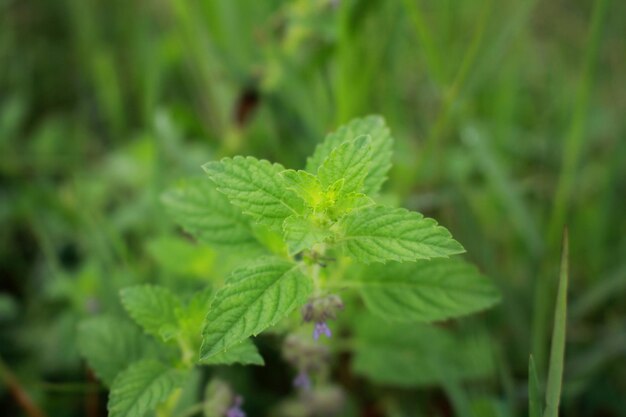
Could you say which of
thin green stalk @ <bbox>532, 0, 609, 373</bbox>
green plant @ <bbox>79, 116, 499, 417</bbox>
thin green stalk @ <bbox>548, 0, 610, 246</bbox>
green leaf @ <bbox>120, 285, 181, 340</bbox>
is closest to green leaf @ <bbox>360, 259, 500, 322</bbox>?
green plant @ <bbox>79, 116, 499, 417</bbox>

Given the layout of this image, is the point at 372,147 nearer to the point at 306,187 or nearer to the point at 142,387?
the point at 306,187

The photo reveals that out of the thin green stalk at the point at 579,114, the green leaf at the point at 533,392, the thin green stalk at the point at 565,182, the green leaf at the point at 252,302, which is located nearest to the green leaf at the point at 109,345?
the green leaf at the point at 252,302

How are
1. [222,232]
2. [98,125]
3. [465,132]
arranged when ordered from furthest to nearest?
[98,125] < [465,132] < [222,232]

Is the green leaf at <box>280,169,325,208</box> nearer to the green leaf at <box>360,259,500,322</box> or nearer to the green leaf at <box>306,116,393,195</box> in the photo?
the green leaf at <box>306,116,393,195</box>

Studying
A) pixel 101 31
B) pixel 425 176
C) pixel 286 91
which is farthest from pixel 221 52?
pixel 101 31

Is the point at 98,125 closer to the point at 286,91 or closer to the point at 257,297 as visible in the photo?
the point at 286,91

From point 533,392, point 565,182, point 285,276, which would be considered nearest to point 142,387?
point 285,276
